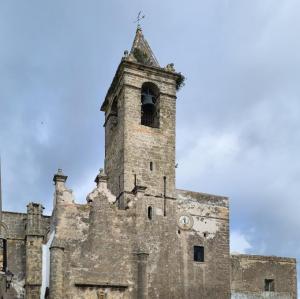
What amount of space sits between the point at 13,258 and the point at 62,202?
199 inches

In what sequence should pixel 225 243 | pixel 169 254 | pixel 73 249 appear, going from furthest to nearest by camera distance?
1. pixel 225 243
2. pixel 169 254
3. pixel 73 249

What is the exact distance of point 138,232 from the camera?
27047mm

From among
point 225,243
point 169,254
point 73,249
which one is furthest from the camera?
point 225,243

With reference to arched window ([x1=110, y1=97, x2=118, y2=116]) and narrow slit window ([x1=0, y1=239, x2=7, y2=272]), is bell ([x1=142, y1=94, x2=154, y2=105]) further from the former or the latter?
narrow slit window ([x1=0, y1=239, x2=7, y2=272])

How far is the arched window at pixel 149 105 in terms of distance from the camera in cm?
3072

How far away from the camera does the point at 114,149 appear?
99.6ft

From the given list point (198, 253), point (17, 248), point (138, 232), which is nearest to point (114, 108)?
point (138, 232)

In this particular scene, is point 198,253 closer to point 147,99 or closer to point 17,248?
point 147,99

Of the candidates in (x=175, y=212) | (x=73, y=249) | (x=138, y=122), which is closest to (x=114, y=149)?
(x=138, y=122)

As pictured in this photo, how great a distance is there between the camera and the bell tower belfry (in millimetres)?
28578

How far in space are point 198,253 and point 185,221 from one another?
Result: 167cm

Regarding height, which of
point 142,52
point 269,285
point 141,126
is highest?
point 142,52

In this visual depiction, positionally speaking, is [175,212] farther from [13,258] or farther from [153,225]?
[13,258]

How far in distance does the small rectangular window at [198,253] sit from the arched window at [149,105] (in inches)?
263
